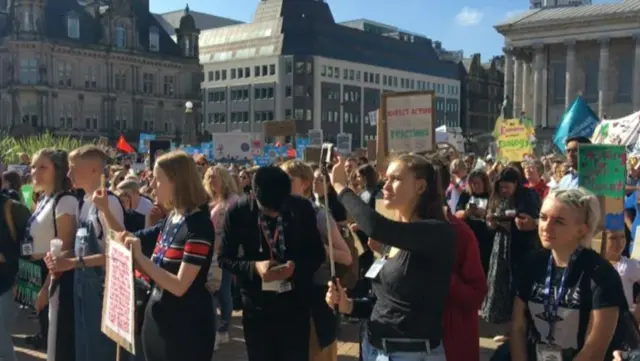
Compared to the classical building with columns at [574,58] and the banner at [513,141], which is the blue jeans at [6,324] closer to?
the banner at [513,141]

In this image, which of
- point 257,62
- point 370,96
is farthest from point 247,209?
point 370,96

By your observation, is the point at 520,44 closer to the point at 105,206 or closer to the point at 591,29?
the point at 591,29

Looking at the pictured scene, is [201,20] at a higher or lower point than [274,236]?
A: higher

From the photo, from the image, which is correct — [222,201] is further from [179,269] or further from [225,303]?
[179,269]

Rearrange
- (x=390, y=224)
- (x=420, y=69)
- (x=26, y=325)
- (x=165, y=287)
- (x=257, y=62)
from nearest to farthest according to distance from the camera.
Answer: (x=390, y=224) < (x=165, y=287) < (x=26, y=325) < (x=257, y=62) < (x=420, y=69)

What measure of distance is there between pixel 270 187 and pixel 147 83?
63085mm

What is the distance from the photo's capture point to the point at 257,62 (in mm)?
84875

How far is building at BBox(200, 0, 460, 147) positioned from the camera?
82875mm

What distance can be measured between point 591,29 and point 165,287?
6700 cm

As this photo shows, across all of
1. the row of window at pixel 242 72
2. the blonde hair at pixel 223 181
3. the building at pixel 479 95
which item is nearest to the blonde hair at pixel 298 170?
the blonde hair at pixel 223 181

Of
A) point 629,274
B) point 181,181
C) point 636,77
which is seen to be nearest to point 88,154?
point 181,181

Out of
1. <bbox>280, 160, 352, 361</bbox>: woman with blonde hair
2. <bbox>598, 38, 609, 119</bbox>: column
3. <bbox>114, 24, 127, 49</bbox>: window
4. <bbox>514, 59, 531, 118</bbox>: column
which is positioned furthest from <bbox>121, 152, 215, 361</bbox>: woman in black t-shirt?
<bbox>514, 59, 531, 118</bbox>: column

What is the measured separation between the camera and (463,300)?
3.76 metres

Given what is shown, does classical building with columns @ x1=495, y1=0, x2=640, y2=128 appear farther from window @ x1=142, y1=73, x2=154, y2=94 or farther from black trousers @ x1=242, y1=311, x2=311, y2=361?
black trousers @ x1=242, y1=311, x2=311, y2=361
